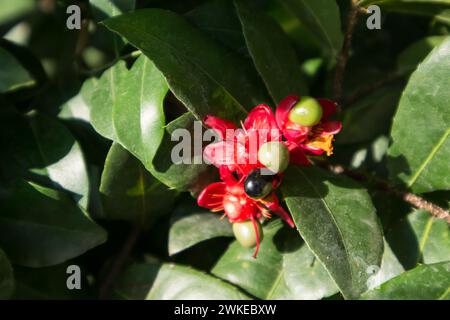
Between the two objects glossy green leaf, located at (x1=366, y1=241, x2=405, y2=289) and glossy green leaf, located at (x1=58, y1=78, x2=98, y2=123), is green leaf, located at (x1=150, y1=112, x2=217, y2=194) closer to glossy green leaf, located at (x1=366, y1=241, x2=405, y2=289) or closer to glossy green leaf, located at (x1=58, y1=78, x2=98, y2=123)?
glossy green leaf, located at (x1=58, y1=78, x2=98, y2=123)

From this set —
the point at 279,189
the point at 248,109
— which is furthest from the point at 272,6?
the point at 279,189

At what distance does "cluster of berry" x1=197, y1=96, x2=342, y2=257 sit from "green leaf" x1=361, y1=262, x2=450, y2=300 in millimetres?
264

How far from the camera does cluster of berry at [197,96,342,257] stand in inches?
55.0

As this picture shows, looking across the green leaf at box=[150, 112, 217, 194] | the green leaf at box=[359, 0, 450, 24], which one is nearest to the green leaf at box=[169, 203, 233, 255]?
the green leaf at box=[150, 112, 217, 194]

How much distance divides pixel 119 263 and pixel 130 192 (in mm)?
228

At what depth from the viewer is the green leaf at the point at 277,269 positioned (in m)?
1.58

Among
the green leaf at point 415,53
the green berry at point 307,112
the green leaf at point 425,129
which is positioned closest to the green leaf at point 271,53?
the green berry at point 307,112

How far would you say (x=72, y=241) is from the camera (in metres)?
1.53

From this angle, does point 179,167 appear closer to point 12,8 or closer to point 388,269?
point 388,269

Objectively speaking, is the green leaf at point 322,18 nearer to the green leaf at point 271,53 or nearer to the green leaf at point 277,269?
the green leaf at point 271,53

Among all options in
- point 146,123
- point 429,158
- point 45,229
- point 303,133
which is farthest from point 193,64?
point 429,158

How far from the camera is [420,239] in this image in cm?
162
